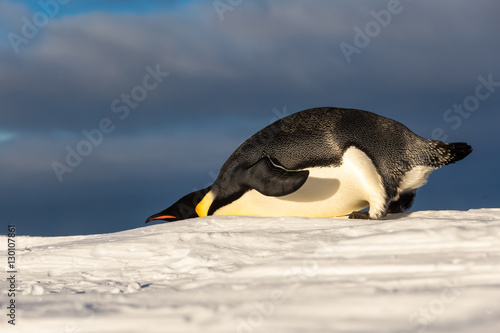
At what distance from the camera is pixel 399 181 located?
15.6ft

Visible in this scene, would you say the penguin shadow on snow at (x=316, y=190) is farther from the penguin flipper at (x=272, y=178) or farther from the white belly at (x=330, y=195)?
the penguin flipper at (x=272, y=178)

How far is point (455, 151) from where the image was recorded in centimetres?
493

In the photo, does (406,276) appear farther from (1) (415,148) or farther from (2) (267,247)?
(1) (415,148)

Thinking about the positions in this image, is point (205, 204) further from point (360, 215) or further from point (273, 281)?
point (273, 281)

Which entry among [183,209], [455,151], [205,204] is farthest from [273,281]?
[455,151]

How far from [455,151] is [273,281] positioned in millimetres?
3160

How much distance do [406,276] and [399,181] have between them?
2.49 m

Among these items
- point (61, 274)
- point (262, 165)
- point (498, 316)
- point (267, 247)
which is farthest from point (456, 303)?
point (262, 165)

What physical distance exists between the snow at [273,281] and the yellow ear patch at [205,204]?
125 cm

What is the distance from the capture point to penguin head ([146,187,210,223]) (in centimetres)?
519

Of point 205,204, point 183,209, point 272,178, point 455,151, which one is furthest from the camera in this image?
point 183,209

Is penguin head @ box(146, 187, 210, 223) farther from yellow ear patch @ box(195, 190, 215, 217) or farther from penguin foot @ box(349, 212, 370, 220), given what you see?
penguin foot @ box(349, 212, 370, 220)

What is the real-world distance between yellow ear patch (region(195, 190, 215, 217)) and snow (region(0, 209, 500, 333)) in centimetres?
125

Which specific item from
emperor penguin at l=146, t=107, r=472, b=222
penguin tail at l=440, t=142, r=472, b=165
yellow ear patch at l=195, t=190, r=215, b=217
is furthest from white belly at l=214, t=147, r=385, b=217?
penguin tail at l=440, t=142, r=472, b=165
